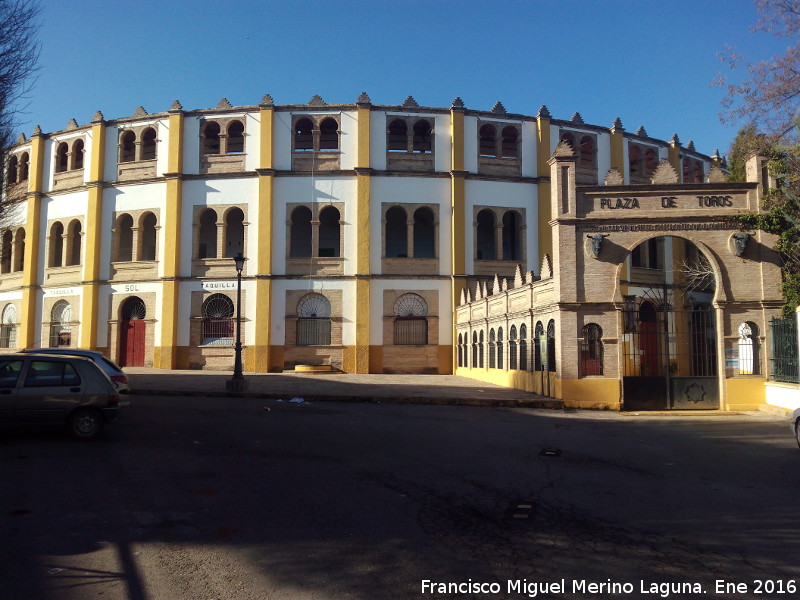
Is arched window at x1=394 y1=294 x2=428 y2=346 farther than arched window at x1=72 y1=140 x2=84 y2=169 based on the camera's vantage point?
No

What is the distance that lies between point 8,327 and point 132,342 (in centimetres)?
889

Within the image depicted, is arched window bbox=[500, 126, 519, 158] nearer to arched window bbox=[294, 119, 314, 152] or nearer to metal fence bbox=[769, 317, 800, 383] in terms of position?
arched window bbox=[294, 119, 314, 152]

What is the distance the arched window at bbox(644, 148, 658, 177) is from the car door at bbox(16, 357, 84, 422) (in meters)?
32.0

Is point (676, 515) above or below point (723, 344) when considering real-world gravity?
below

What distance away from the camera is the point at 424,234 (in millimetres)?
32500

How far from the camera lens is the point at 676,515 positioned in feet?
19.5

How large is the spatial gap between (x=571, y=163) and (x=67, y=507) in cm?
1464

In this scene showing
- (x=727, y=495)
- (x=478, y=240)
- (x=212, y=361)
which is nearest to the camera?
(x=727, y=495)

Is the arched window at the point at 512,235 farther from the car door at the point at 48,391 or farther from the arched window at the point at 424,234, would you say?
the car door at the point at 48,391

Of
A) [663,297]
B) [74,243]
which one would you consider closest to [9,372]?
[663,297]

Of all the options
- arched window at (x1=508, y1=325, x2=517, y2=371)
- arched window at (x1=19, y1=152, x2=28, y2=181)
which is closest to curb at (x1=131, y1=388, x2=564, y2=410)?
arched window at (x1=508, y1=325, x2=517, y2=371)

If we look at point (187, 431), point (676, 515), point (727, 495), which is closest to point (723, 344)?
point (727, 495)

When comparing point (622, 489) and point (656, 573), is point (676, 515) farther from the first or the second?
point (656, 573)

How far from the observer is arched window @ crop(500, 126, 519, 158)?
3139 cm
